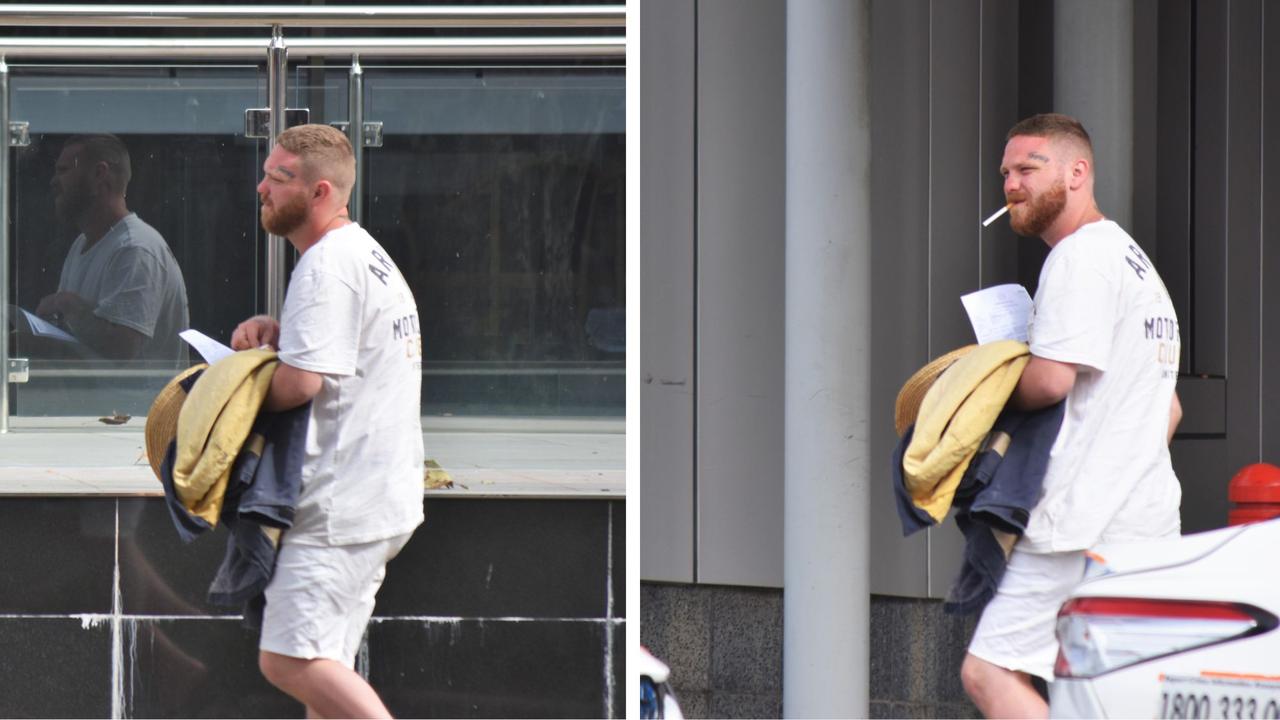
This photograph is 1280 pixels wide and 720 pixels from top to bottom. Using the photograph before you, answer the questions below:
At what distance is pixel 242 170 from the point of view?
5.85 meters

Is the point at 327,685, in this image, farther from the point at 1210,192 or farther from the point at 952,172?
the point at 1210,192

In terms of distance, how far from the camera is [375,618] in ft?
19.0

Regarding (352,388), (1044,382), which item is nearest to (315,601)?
(352,388)

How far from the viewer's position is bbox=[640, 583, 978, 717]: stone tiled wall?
5.82 meters

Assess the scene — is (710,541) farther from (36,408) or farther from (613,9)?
(36,408)

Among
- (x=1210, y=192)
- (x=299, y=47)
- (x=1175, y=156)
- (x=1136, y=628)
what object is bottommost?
(x=1136, y=628)

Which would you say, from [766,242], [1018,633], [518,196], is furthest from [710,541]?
[1018,633]

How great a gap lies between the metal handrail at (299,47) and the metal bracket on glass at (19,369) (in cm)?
Answer: 121

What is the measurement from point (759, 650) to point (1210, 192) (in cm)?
267

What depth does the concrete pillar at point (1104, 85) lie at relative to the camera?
5.28 metres

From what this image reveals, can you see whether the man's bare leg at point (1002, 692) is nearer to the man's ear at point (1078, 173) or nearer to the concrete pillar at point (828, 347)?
the concrete pillar at point (828, 347)

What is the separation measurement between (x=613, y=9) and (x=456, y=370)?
1598 millimetres

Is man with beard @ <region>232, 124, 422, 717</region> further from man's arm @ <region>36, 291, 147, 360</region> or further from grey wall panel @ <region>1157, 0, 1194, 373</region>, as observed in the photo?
grey wall panel @ <region>1157, 0, 1194, 373</region>

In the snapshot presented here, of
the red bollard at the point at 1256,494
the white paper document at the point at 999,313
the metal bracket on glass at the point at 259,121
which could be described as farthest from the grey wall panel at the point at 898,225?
the metal bracket on glass at the point at 259,121
